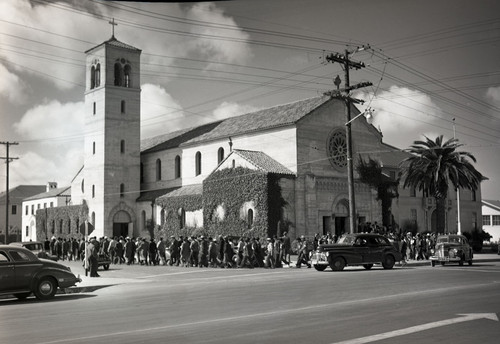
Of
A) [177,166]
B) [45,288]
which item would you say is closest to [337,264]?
[45,288]

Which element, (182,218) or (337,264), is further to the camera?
(182,218)

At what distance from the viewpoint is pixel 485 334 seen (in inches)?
325

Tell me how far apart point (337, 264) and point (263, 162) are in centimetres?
1533

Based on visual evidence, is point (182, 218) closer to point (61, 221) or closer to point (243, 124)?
point (243, 124)

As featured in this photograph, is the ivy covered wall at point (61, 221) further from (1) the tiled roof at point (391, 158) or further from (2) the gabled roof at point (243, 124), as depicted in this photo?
(1) the tiled roof at point (391, 158)

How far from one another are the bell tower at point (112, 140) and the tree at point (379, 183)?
67.7 feet

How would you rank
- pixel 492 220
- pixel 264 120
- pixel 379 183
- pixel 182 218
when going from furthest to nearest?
pixel 492 220 < pixel 182 218 < pixel 379 183 < pixel 264 120

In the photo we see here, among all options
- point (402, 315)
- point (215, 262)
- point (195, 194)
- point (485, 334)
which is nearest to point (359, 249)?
point (215, 262)

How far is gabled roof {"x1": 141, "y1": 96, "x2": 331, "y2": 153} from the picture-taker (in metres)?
40.1

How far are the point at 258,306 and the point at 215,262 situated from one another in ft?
55.3

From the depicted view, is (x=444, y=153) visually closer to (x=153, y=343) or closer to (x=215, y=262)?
→ (x=215, y=262)

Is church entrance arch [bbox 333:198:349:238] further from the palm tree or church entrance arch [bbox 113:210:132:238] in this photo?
church entrance arch [bbox 113:210:132:238]

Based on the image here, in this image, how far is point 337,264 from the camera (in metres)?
24.0

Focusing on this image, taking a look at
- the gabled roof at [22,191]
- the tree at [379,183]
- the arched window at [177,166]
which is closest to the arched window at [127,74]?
the arched window at [177,166]
